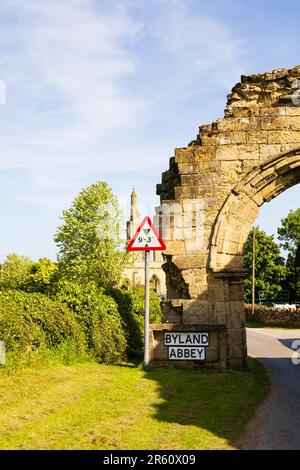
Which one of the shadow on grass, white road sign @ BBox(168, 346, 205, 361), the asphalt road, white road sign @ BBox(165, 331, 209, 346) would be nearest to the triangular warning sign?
white road sign @ BBox(165, 331, 209, 346)

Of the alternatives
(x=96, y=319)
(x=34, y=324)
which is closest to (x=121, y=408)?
(x=34, y=324)

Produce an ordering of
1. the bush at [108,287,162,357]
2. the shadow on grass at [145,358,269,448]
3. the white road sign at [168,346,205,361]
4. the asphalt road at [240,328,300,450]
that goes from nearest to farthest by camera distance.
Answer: the asphalt road at [240,328,300,450] < the shadow on grass at [145,358,269,448] < the white road sign at [168,346,205,361] < the bush at [108,287,162,357]

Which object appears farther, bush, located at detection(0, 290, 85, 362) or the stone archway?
the stone archway

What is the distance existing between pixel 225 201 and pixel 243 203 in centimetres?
36

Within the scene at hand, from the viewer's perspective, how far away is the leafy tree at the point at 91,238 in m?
36.7

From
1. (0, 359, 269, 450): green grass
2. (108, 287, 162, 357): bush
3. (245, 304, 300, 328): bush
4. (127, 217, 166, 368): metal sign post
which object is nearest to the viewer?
(0, 359, 269, 450): green grass

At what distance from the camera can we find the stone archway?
34.6ft

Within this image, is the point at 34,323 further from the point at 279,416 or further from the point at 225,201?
the point at 225,201

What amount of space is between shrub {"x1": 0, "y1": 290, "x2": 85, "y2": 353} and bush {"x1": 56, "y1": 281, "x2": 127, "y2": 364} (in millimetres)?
311

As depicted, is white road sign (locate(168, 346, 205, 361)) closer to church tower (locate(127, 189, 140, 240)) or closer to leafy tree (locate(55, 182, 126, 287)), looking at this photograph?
leafy tree (locate(55, 182, 126, 287))

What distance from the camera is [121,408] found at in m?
6.38

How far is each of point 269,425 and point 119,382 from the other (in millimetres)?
2603
